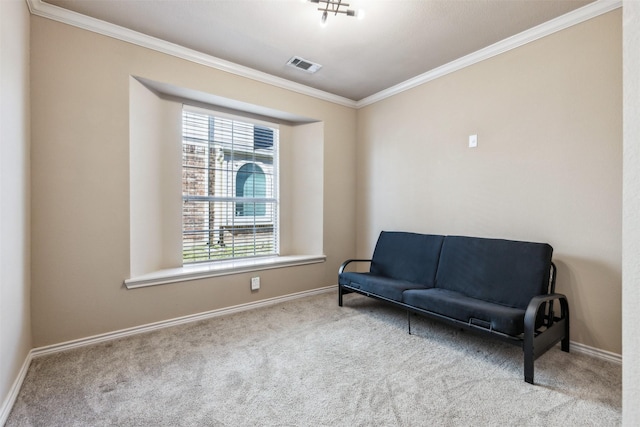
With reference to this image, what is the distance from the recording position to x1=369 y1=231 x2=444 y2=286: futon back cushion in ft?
9.89

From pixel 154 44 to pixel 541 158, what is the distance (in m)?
3.54

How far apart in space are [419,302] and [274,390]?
54.0 inches

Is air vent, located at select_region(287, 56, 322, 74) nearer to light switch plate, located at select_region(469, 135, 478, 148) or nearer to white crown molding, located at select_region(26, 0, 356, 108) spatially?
white crown molding, located at select_region(26, 0, 356, 108)

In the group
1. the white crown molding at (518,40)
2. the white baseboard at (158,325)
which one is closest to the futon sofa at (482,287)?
the white baseboard at (158,325)

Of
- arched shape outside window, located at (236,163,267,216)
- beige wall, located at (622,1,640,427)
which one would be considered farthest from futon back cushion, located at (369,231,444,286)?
beige wall, located at (622,1,640,427)

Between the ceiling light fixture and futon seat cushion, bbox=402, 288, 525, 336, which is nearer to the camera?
futon seat cushion, bbox=402, 288, 525, 336

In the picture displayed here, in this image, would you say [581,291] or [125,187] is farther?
[125,187]

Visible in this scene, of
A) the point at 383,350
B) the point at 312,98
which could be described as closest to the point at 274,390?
the point at 383,350

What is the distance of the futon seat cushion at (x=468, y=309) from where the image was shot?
6.49 ft

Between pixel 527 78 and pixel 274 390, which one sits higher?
pixel 527 78

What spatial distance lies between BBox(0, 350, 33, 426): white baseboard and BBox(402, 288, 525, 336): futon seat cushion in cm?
268

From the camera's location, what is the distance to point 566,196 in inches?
92.6

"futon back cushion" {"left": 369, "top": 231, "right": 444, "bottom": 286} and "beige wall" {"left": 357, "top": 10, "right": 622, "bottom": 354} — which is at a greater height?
"beige wall" {"left": 357, "top": 10, "right": 622, "bottom": 354}

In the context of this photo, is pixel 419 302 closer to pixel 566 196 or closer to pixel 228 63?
pixel 566 196
